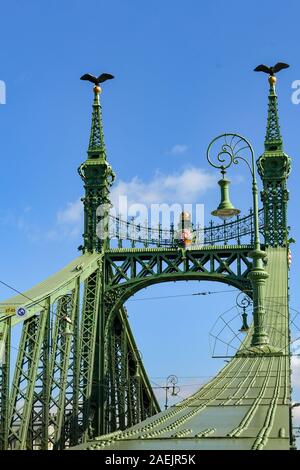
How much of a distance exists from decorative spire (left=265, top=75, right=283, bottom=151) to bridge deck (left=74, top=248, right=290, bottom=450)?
90.9ft

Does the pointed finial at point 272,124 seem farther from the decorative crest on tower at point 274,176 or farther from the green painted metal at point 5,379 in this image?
the green painted metal at point 5,379

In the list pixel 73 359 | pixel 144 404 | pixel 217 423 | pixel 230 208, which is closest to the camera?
pixel 217 423

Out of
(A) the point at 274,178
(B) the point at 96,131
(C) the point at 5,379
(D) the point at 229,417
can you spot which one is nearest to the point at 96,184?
(B) the point at 96,131

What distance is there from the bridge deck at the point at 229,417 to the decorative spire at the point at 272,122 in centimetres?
2772

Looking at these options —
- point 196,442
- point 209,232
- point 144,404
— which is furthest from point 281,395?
point 144,404

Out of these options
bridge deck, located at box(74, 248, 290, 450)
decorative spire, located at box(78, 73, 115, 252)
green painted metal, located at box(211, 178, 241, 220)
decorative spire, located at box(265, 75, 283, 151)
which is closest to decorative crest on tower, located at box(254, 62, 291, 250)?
decorative spire, located at box(265, 75, 283, 151)

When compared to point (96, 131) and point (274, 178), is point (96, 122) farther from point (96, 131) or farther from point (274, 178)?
point (274, 178)

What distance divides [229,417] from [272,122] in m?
46.5

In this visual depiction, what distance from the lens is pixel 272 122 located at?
232 ft

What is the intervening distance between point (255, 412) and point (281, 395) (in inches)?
195

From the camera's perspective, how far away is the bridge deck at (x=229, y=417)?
69.8 feet

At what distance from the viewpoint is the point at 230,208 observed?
3488 centimetres

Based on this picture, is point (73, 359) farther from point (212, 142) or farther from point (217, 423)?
point (217, 423)

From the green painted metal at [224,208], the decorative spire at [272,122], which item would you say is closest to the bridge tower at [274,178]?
the decorative spire at [272,122]
